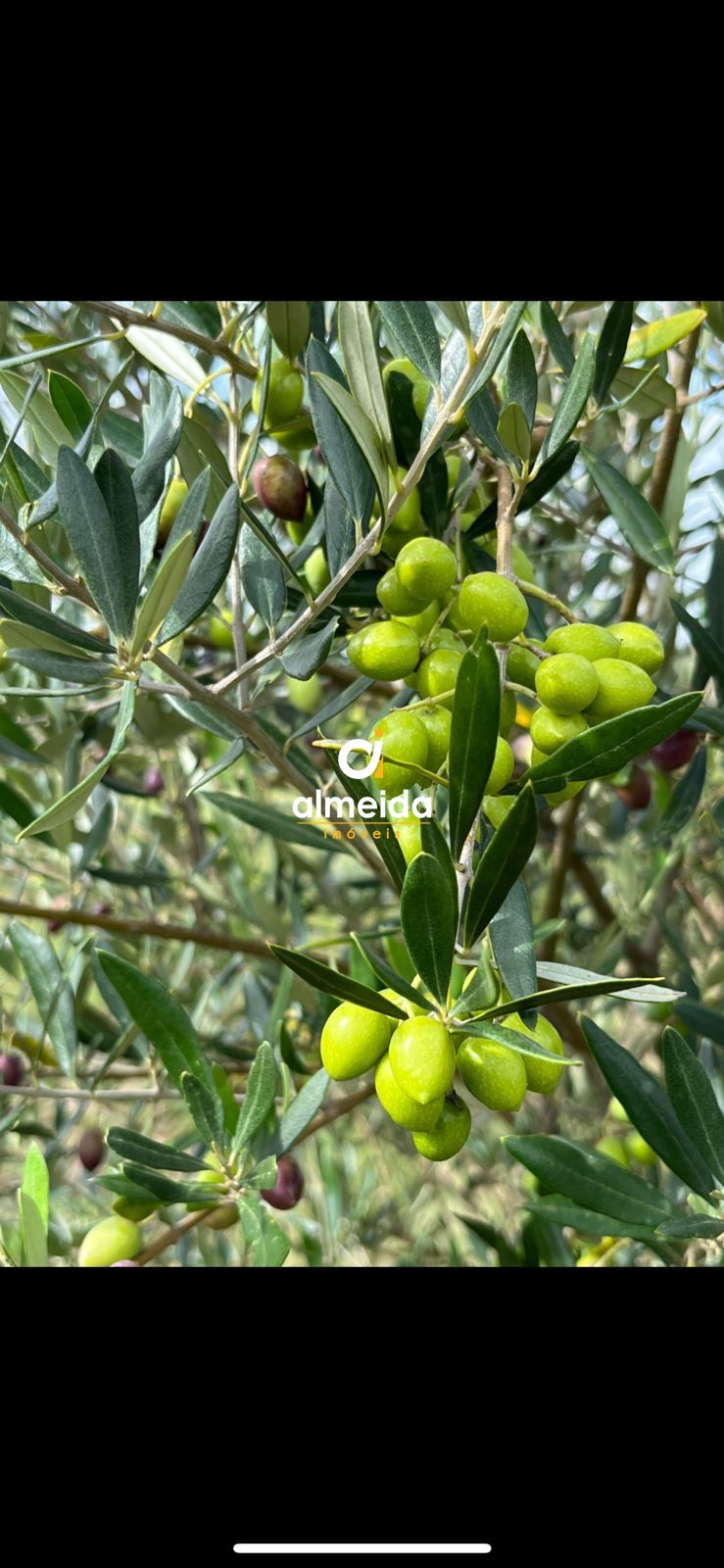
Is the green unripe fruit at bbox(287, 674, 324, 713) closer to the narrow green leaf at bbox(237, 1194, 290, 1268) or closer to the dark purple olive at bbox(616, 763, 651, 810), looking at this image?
the dark purple olive at bbox(616, 763, 651, 810)

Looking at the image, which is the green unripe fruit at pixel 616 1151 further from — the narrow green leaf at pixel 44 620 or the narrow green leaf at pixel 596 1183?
the narrow green leaf at pixel 44 620

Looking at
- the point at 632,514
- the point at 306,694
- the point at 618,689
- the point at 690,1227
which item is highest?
the point at 306,694

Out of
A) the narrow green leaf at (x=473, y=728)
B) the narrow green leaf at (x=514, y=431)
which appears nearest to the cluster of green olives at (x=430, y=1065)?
the narrow green leaf at (x=473, y=728)

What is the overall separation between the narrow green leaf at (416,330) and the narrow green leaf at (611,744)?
0.71 ft

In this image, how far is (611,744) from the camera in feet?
1.71

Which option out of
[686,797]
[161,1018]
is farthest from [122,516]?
[686,797]

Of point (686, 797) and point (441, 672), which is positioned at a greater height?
point (686, 797)

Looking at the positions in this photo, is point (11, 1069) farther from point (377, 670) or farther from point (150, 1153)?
point (377, 670)

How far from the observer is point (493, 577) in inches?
22.8

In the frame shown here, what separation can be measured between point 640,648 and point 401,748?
15 cm

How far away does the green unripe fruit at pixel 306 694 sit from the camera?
1249mm

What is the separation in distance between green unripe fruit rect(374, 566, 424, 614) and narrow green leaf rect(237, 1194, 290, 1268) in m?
0.37

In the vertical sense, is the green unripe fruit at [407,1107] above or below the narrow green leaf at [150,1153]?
below
